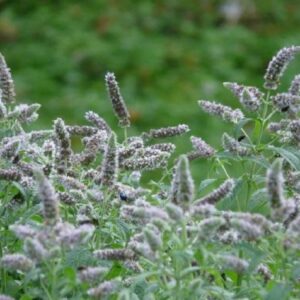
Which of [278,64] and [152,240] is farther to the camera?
[278,64]

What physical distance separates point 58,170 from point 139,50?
7.81 m

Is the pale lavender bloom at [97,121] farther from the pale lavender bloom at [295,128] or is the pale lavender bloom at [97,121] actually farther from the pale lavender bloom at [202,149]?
the pale lavender bloom at [295,128]

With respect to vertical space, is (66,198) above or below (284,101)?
below

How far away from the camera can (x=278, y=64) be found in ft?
9.64

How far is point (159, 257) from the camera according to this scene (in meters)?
2.39

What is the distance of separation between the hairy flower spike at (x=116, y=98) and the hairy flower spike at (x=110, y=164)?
46 centimetres

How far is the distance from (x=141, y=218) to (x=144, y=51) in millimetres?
8194

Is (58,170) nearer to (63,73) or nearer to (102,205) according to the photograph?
(102,205)

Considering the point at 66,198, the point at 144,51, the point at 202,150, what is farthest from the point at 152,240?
the point at 144,51

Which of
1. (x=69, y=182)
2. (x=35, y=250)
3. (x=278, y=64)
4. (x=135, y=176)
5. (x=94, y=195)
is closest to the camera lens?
(x=35, y=250)

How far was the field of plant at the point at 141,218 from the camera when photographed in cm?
238

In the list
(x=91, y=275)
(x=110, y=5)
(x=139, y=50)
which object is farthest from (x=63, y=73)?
(x=91, y=275)

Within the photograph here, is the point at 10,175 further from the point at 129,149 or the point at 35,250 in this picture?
the point at 35,250

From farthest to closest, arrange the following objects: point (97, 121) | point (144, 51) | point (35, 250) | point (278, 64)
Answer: point (144, 51)
point (97, 121)
point (278, 64)
point (35, 250)
